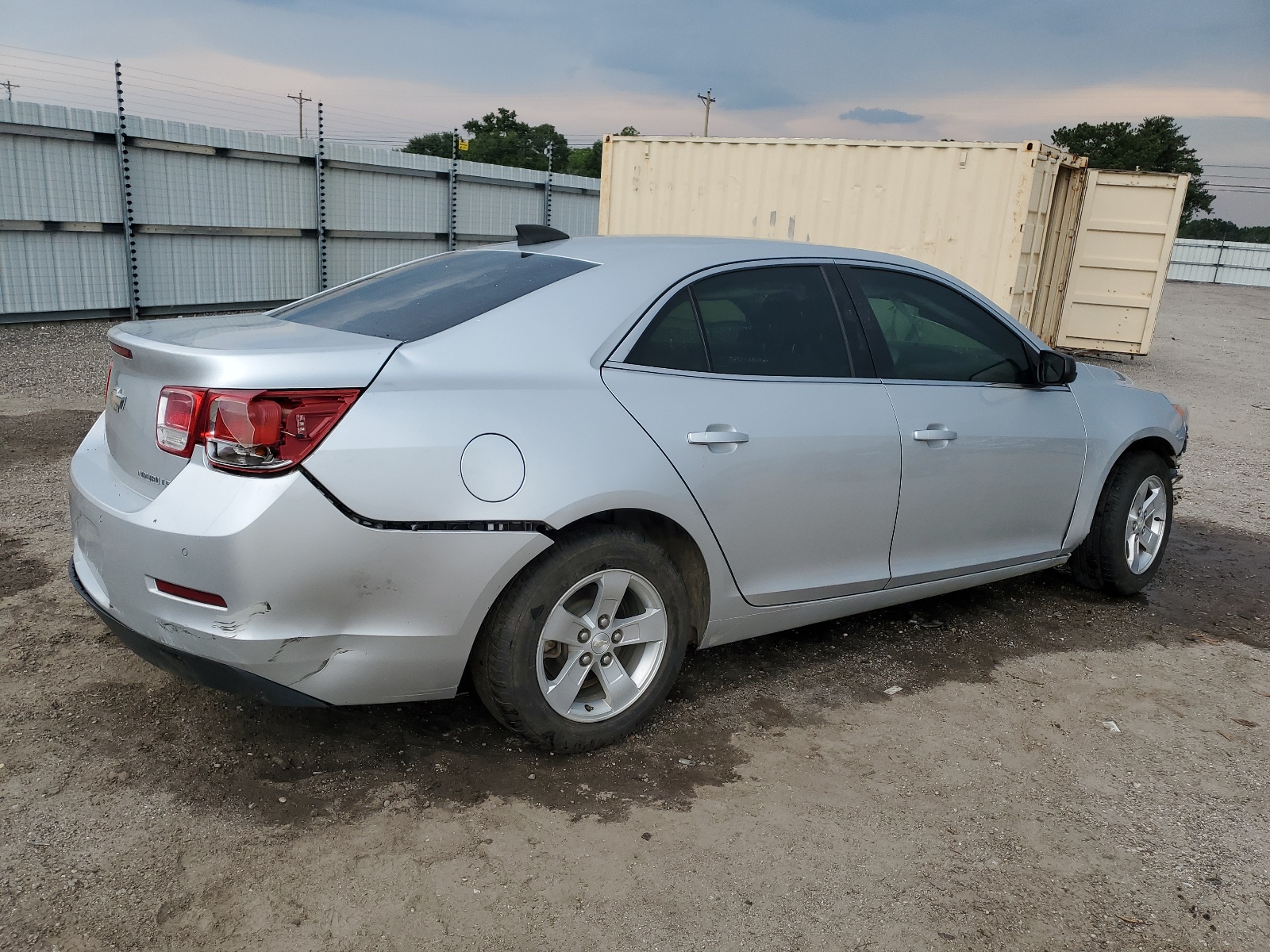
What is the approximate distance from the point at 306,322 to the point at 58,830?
64.8 inches

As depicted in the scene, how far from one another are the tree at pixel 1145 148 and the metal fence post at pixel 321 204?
55.0 m

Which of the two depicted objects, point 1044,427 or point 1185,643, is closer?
point 1044,427

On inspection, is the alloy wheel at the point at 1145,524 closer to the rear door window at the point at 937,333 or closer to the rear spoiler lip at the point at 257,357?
the rear door window at the point at 937,333

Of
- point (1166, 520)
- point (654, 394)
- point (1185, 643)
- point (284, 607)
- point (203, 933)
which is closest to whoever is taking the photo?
point (203, 933)

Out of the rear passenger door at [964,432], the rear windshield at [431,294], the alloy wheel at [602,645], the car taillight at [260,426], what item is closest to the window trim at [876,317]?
the rear passenger door at [964,432]

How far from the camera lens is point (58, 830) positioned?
2.62m

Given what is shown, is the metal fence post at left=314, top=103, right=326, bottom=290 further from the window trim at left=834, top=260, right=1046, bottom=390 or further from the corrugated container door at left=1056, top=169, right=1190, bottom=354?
the window trim at left=834, top=260, right=1046, bottom=390

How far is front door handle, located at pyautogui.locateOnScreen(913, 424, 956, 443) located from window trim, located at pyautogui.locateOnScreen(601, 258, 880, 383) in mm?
256

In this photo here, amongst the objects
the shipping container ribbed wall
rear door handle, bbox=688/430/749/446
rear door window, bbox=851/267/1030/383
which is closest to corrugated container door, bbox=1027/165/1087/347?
the shipping container ribbed wall

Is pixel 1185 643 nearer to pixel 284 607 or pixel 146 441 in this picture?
pixel 284 607

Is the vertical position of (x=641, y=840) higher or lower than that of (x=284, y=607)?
lower

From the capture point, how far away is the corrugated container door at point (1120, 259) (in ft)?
47.0

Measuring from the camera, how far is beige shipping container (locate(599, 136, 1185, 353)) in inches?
429

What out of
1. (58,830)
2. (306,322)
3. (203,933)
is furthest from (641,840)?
(306,322)
